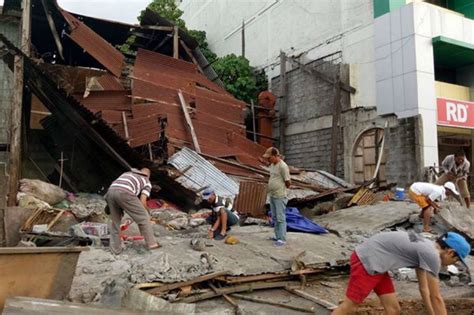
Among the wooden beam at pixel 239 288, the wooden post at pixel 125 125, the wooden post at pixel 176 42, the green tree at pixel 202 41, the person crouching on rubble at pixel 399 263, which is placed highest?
the green tree at pixel 202 41

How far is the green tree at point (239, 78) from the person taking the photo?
16.5 m

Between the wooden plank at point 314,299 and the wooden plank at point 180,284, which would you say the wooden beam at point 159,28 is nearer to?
the wooden plank at point 180,284

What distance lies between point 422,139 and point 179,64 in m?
7.48

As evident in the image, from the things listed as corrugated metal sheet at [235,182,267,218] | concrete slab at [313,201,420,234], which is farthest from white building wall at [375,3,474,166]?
corrugated metal sheet at [235,182,267,218]

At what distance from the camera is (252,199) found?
8.86 metres

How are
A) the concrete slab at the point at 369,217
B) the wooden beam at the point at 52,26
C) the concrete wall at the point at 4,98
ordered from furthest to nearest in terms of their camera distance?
1. the wooden beam at the point at 52,26
2. the concrete wall at the point at 4,98
3. the concrete slab at the point at 369,217

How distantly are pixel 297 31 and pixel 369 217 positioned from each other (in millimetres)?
9523

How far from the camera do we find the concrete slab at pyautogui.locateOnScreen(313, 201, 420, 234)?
771cm

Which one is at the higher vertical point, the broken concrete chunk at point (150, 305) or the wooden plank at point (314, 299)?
the broken concrete chunk at point (150, 305)

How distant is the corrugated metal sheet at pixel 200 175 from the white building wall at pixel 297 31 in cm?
570

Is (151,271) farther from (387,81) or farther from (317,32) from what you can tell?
(317,32)

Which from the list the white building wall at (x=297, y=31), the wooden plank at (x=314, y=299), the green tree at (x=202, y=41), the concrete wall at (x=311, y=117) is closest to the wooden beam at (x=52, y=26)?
the concrete wall at (x=311, y=117)

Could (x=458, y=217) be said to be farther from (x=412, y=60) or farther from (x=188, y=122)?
(x=188, y=122)

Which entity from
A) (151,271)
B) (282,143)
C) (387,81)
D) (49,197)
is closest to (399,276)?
(151,271)
